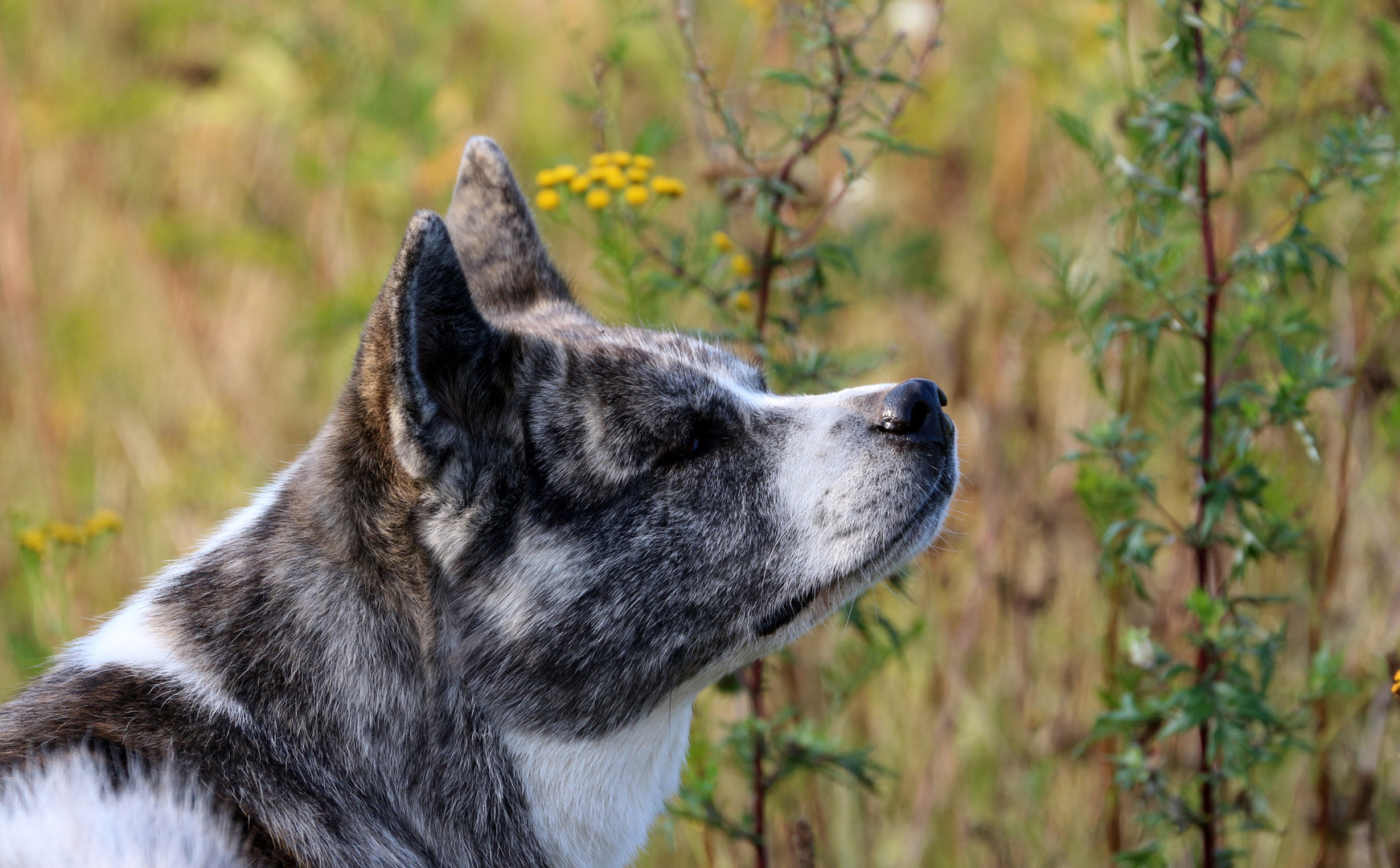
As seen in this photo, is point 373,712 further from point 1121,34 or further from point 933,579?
point 933,579

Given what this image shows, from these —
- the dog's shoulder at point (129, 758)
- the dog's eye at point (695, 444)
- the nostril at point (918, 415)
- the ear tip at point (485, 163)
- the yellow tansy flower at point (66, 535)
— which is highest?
the ear tip at point (485, 163)

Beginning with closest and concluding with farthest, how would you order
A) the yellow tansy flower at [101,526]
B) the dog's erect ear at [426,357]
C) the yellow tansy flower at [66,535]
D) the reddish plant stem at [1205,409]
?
the dog's erect ear at [426,357] < the reddish plant stem at [1205,409] < the yellow tansy flower at [66,535] < the yellow tansy flower at [101,526]

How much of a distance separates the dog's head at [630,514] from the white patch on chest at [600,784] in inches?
2.1

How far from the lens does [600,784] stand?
287 centimetres

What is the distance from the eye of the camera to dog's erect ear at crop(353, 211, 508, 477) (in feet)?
7.61

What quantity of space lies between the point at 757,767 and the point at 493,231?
1.57 meters

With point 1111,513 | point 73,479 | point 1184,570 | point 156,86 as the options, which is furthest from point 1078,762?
point 156,86

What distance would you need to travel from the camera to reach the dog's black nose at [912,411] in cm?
284

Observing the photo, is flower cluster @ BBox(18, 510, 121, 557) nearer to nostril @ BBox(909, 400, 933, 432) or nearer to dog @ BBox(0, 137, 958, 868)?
dog @ BBox(0, 137, 958, 868)

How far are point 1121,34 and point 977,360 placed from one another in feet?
8.46

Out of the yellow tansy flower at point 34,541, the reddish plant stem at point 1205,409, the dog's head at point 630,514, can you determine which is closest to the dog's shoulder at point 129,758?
the dog's head at point 630,514

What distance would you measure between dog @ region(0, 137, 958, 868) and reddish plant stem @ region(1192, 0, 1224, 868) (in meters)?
0.67

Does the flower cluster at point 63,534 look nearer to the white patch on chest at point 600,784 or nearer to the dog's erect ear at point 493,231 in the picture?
the dog's erect ear at point 493,231

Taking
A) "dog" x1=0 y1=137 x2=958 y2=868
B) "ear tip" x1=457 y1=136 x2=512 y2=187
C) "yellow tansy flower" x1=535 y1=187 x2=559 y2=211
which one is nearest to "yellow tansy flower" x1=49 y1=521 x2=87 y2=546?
"dog" x1=0 y1=137 x2=958 y2=868
